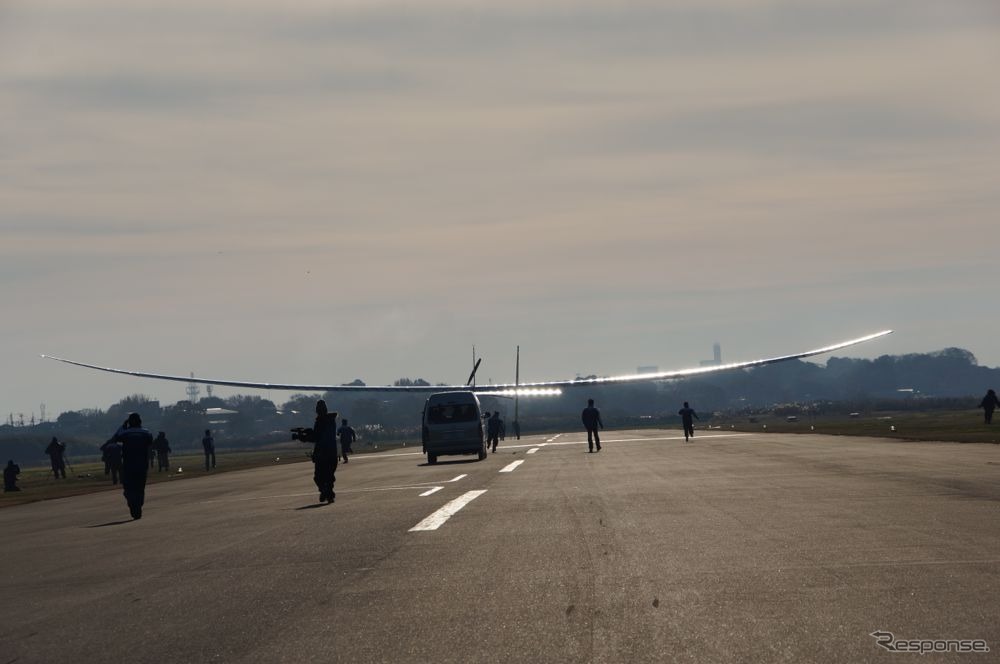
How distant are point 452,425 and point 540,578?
3083 cm

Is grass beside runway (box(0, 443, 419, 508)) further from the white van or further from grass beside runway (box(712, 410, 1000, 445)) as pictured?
grass beside runway (box(712, 410, 1000, 445))

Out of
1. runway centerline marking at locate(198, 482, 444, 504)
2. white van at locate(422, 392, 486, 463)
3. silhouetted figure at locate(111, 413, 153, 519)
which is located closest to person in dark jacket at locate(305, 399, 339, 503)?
runway centerline marking at locate(198, 482, 444, 504)

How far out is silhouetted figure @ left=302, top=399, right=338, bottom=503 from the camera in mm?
22359

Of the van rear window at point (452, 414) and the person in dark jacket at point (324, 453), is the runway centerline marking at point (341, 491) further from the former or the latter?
the van rear window at point (452, 414)

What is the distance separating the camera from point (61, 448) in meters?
56.3

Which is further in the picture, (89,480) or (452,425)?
(89,480)

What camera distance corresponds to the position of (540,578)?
10.1 m

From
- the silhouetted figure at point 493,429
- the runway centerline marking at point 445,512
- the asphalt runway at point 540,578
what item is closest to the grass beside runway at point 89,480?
the silhouetted figure at point 493,429

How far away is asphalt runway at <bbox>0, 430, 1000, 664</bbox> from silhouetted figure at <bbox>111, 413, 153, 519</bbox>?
5.78 feet

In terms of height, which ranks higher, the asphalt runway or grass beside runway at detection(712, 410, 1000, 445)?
grass beside runway at detection(712, 410, 1000, 445)

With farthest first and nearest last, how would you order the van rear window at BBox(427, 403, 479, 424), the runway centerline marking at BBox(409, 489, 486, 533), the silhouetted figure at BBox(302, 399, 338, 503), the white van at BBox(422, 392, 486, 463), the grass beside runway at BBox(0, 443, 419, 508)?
the van rear window at BBox(427, 403, 479, 424) → the white van at BBox(422, 392, 486, 463) → the grass beside runway at BBox(0, 443, 419, 508) → the silhouetted figure at BBox(302, 399, 338, 503) → the runway centerline marking at BBox(409, 489, 486, 533)
